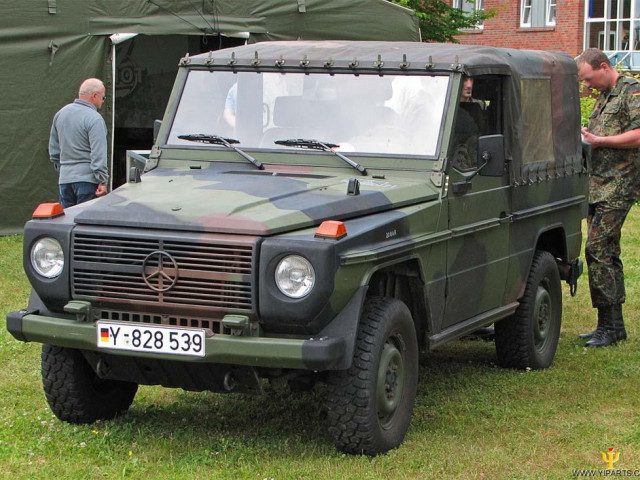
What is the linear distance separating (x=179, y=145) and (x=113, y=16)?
732 centimetres

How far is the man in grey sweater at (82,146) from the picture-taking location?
979 cm

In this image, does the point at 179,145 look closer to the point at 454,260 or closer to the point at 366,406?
the point at 454,260

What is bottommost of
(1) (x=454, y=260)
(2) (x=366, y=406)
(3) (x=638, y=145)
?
(2) (x=366, y=406)

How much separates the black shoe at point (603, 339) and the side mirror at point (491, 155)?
2.44 m

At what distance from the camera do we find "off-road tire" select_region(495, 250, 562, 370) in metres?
7.33

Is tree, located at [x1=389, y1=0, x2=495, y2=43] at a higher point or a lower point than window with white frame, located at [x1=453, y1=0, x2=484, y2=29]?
lower

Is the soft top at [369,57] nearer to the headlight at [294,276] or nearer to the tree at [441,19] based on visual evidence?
the headlight at [294,276]

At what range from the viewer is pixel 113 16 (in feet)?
43.8

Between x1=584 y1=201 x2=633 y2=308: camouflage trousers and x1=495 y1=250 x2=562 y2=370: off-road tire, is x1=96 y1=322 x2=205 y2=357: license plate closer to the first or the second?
x1=495 y1=250 x2=562 y2=370: off-road tire

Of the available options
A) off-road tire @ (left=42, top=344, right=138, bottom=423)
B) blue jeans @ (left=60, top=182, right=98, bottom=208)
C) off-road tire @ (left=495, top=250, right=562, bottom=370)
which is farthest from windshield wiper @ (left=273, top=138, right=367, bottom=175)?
blue jeans @ (left=60, top=182, right=98, bottom=208)

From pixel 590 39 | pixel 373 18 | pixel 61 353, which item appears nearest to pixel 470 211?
pixel 61 353

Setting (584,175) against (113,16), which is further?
(113,16)

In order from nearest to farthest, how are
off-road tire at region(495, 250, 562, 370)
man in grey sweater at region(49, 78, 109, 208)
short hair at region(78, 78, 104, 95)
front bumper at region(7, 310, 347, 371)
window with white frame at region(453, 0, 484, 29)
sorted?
front bumper at region(7, 310, 347, 371) < off-road tire at region(495, 250, 562, 370) < man in grey sweater at region(49, 78, 109, 208) < short hair at region(78, 78, 104, 95) < window with white frame at region(453, 0, 484, 29)

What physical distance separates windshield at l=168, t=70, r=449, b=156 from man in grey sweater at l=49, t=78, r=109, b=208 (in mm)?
3336
